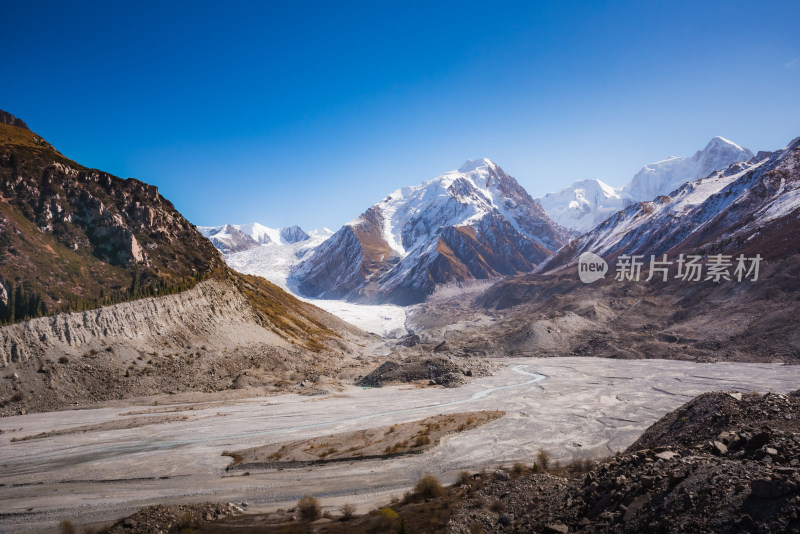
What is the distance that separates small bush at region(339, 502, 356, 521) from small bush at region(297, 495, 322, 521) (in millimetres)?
1009

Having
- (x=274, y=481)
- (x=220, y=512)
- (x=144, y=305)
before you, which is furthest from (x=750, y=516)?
(x=144, y=305)

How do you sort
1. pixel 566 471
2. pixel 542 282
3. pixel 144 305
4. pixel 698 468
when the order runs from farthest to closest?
pixel 542 282 → pixel 144 305 → pixel 566 471 → pixel 698 468

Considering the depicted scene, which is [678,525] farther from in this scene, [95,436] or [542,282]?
[542,282]

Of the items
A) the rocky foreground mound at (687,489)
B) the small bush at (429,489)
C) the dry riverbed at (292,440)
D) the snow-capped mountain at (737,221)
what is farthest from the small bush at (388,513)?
the snow-capped mountain at (737,221)

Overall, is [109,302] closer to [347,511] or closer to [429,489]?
[347,511]

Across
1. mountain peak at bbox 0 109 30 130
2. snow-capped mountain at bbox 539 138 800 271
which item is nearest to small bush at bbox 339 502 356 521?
snow-capped mountain at bbox 539 138 800 271

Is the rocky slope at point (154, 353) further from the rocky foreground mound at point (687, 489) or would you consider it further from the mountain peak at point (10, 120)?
the mountain peak at point (10, 120)

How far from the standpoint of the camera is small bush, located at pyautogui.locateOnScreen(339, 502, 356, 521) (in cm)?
1712

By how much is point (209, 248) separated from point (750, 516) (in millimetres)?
84629

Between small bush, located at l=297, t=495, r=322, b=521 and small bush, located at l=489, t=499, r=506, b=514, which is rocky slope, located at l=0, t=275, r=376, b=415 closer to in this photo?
small bush, located at l=297, t=495, r=322, b=521

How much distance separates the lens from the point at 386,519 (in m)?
16.3

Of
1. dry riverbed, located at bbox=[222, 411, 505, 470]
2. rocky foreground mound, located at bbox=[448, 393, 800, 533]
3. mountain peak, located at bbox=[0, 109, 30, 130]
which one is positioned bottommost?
dry riverbed, located at bbox=[222, 411, 505, 470]

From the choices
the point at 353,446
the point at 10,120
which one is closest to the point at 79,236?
the point at 353,446

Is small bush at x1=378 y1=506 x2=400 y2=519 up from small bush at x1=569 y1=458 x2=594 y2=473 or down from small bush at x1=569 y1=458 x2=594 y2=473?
up
